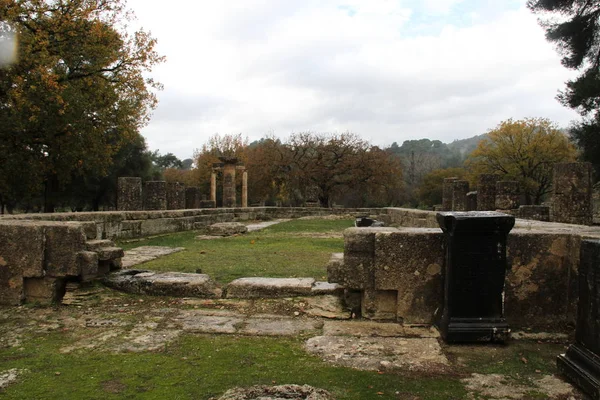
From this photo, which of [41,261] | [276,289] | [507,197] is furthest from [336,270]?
[507,197]

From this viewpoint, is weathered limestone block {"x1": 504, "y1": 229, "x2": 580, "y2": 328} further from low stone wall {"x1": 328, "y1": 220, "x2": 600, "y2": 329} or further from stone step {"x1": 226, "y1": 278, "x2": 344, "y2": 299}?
stone step {"x1": 226, "y1": 278, "x2": 344, "y2": 299}

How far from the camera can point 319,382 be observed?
2908mm

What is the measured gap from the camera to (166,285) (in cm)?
514

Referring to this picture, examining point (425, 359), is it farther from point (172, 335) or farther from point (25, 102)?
point (25, 102)

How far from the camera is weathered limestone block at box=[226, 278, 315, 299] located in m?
4.95

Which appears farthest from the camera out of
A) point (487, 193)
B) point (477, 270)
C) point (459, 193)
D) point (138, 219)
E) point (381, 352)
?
point (459, 193)

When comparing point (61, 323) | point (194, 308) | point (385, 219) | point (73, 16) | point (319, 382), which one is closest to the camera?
point (319, 382)

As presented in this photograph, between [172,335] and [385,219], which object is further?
[385,219]

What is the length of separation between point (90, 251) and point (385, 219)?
1455cm

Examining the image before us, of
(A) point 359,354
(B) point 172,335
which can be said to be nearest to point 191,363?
(B) point 172,335

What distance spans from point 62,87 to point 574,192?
1755 cm

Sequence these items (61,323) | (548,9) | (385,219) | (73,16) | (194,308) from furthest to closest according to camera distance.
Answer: (548,9)
(385,219)
(73,16)
(194,308)
(61,323)

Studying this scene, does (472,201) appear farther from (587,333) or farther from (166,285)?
(587,333)

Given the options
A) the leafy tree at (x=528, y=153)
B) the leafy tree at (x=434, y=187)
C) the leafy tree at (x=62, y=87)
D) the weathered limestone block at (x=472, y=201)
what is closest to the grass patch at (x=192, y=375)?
the leafy tree at (x=62, y=87)
